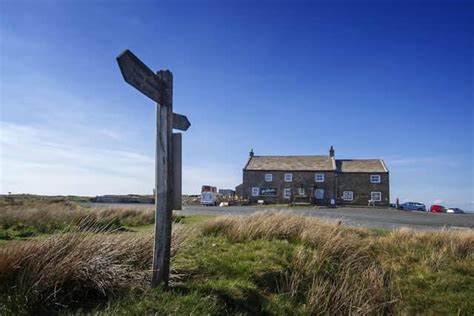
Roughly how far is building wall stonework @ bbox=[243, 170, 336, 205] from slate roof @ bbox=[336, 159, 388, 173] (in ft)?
8.87

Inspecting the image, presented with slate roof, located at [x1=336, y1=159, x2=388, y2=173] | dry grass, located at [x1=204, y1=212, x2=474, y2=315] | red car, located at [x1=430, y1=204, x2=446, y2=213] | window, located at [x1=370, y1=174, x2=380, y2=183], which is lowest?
red car, located at [x1=430, y1=204, x2=446, y2=213]

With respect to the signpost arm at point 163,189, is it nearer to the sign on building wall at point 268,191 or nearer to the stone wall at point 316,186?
the stone wall at point 316,186

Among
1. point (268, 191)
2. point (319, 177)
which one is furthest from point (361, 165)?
point (268, 191)

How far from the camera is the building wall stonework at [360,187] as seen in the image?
51062 millimetres

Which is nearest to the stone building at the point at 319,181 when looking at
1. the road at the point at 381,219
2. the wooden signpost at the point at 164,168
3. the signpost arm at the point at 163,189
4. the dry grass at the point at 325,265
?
the road at the point at 381,219

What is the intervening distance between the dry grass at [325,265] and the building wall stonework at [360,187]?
4179cm

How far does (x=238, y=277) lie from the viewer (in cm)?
650

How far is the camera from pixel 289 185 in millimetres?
53688

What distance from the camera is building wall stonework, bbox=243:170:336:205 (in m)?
52.5

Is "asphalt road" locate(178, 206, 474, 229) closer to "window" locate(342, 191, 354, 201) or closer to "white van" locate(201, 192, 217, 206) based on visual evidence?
"white van" locate(201, 192, 217, 206)

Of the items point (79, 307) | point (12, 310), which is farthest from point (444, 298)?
point (12, 310)

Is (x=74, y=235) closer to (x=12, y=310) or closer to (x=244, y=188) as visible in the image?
(x=12, y=310)

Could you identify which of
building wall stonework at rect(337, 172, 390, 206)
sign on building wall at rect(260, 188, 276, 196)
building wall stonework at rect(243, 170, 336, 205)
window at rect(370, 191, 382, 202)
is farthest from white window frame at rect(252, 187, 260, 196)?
window at rect(370, 191, 382, 202)

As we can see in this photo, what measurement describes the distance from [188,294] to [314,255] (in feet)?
12.5
